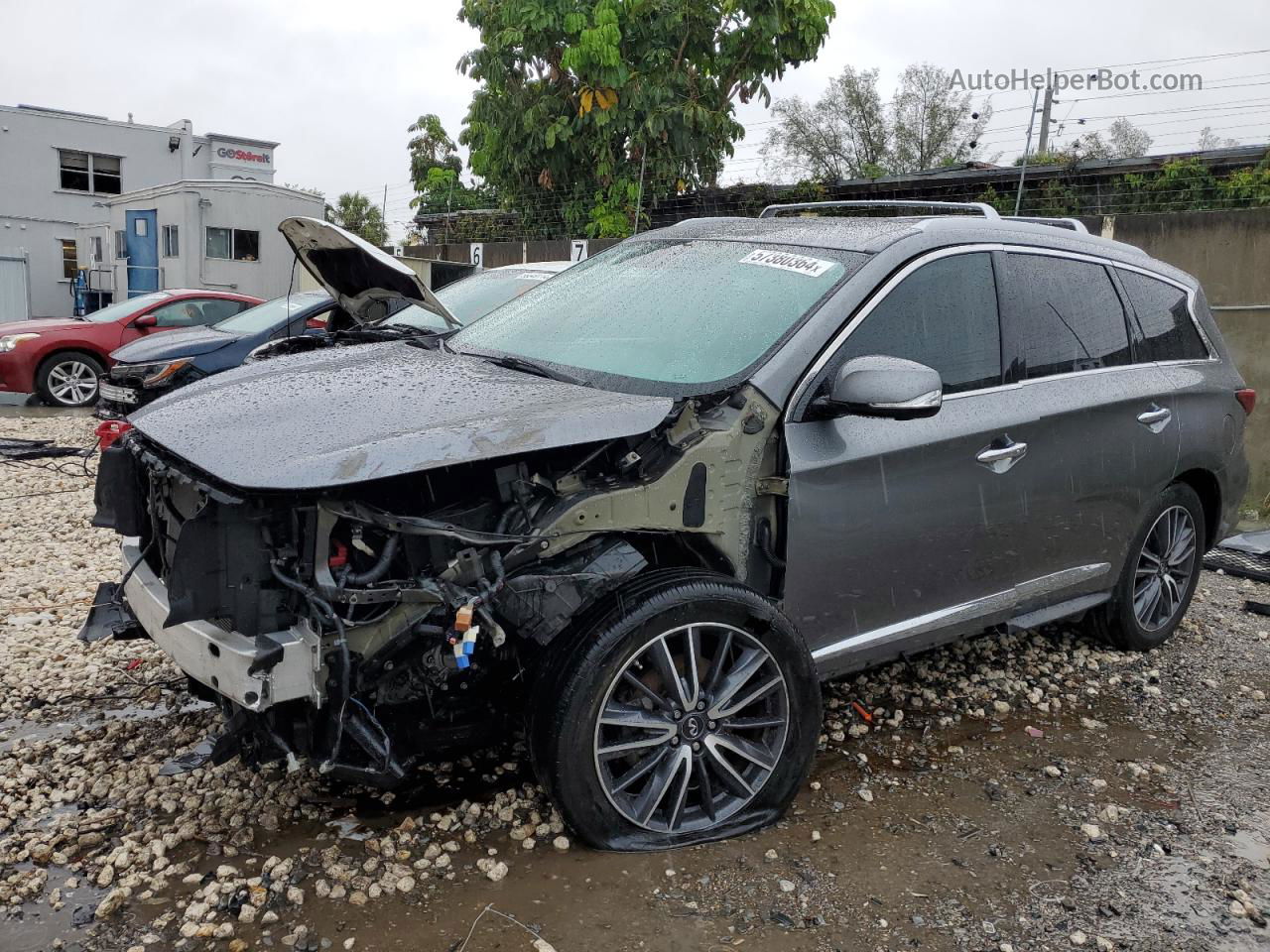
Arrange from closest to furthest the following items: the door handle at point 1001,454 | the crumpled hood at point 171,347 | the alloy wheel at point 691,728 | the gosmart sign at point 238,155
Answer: the alloy wheel at point 691,728 → the door handle at point 1001,454 → the crumpled hood at point 171,347 → the gosmart sign at point 238,155

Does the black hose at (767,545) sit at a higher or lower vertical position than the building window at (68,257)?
lower

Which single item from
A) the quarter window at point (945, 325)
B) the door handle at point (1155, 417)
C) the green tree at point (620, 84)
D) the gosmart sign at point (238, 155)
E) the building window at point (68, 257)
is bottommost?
the door handle at point (1155, 417)

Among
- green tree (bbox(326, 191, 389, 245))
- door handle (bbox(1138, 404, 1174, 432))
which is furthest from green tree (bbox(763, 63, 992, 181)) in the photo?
door handle (bbox(1138, 404, 1174, 432))

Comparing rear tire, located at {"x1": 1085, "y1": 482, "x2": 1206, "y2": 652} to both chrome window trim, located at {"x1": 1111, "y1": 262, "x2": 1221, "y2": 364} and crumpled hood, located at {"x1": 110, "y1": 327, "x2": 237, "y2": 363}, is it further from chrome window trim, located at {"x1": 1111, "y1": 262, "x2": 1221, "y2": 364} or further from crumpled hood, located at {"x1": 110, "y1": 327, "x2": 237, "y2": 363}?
crumpled hood, located at {"x1": 110, "y1": 327, "x2": 237, "y2": 363}

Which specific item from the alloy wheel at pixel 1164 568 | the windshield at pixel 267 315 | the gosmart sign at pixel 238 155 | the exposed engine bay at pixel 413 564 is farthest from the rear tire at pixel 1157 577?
the gosmart sign at pixel 238 155

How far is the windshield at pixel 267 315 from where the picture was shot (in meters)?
9.83

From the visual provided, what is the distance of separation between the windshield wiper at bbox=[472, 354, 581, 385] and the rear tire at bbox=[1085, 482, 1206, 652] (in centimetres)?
267

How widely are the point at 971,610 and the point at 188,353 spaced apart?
7676mm

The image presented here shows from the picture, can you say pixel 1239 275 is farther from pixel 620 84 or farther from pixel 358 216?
pixel 358 216

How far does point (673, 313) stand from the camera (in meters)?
3.64

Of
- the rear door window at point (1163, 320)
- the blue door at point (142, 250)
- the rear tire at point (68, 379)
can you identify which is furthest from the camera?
the blue door at point (142, 250)

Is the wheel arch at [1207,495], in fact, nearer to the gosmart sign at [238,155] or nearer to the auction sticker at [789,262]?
the auction sticker at [789,262]

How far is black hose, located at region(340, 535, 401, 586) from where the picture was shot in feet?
8.83

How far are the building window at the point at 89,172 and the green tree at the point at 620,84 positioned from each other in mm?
19689
